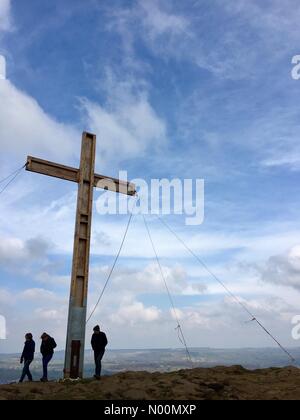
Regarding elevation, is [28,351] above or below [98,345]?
below

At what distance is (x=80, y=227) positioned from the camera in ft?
53.5

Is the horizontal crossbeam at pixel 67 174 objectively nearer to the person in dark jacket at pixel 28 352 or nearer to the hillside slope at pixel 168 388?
the person in dark jacket at pixel 28 352

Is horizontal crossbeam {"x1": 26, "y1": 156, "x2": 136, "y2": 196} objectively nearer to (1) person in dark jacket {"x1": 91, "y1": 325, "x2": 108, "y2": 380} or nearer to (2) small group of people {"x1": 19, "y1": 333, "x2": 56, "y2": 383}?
(1) person in dark jacket {"x1": 91, "y1": 325, "x2": 108, "y2": 380}

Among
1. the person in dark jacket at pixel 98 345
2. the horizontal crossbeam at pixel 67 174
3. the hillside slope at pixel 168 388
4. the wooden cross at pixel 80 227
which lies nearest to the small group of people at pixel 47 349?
the person in dark jacket at pixel 98 345

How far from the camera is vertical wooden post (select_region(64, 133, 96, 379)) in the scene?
14875 millimetres

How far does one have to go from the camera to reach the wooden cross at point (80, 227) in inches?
590

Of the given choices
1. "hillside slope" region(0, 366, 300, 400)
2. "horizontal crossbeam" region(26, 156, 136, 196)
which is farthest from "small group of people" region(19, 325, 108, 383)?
"horizontal crossbeam" region(26, 156, 136, 196)

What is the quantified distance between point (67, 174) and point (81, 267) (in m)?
3.84

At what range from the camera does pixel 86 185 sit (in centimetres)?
1711

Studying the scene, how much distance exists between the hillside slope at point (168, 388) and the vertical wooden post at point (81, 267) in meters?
1.71

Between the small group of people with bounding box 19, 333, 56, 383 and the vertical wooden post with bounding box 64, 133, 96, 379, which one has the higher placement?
the vertical wooden post with bounding box 64, 133, 96, 379

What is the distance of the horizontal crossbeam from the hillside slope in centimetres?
763

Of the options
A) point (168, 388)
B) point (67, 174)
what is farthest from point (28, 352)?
point (67, 174)

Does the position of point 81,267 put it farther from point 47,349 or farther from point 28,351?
point 28,351
